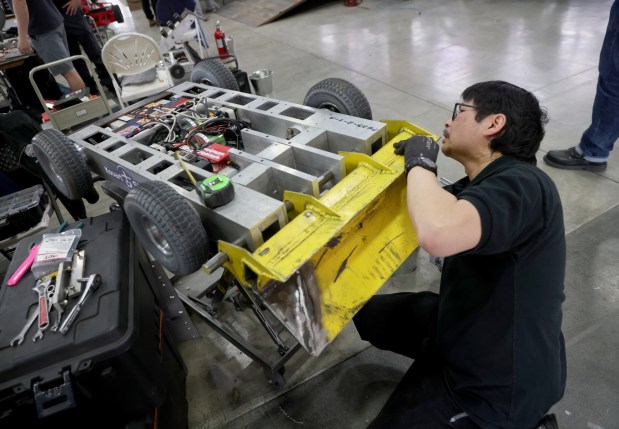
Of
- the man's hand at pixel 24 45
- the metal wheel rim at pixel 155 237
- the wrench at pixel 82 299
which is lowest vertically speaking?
the wrench at pixel 82 299

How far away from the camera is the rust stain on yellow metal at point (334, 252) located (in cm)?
121

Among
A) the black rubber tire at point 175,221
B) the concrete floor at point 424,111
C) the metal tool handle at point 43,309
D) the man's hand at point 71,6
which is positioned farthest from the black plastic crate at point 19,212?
the man's hand at point 71,6

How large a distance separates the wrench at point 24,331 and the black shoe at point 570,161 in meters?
3.55

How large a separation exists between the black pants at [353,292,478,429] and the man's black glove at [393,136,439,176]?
2.08ft

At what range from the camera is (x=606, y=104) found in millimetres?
2869

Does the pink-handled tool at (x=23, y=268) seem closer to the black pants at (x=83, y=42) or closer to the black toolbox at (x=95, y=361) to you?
the black toolbox at (x=95, y=361)

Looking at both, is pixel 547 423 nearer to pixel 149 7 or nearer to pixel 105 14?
pixel 105 14

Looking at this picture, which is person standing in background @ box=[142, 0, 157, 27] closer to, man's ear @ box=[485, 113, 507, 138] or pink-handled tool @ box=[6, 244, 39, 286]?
pink-handled tool @ box=[6, 244, 39, 286]

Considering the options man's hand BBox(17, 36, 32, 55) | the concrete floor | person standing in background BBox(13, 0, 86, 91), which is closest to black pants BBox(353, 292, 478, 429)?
the concrete floor

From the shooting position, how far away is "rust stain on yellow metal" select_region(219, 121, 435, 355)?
3.97 feet

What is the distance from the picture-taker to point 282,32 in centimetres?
717

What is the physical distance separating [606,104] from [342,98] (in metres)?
2.28

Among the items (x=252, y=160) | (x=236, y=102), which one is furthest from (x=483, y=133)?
(x=236, y=102)

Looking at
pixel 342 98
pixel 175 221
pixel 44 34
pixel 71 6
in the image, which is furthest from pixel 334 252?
pixel 71 6
